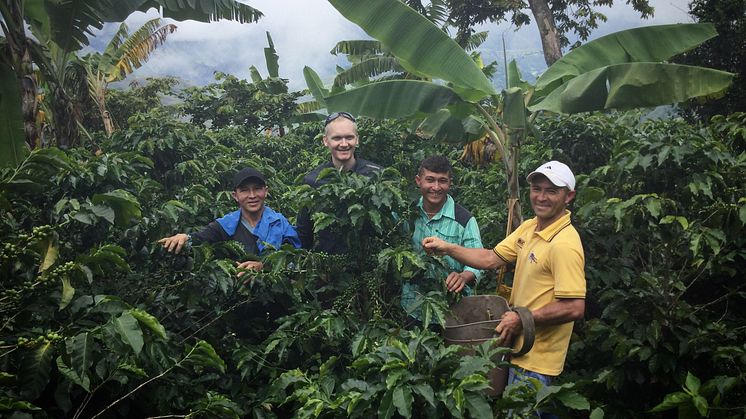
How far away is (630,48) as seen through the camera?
5160mm

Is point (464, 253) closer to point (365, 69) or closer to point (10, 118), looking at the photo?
point (10, 118)

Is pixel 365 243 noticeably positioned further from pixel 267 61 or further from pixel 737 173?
pixel 267 61

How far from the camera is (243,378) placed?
3223 mm

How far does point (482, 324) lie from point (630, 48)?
345cm

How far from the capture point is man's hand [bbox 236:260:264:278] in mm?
3285

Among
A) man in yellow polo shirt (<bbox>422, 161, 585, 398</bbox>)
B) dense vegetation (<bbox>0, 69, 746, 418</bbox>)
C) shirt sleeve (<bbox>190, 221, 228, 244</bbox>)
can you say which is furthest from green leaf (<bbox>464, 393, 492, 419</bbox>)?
shirt sleeve (<bbox>190, 221, 228, 244</bbox>)

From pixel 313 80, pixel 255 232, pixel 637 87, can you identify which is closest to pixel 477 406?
pixel 255 232

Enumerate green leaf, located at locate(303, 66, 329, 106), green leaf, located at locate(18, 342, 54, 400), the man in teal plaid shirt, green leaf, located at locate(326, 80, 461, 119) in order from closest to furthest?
1. green leaf, located at locate(18, 342, 54, 400)
2. the man in teal plaid shirt
3. green leaf, located at locate(326, 80, 461, 119)
4. green leaf, located at locate(303, 66, 329, 106)

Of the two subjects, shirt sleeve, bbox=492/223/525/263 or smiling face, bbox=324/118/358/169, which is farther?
smiling face, bbox=324/118/358/169

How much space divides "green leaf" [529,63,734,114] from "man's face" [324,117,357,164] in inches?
64.6

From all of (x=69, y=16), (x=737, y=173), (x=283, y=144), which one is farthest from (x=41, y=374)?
(x=283, y=144)

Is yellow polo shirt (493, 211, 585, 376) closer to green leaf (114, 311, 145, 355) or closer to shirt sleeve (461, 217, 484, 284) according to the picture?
shirt sleeve (461, 217, 484, 284)

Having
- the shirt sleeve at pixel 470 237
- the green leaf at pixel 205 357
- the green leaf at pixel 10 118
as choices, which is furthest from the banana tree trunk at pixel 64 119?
the shirt sleeve at pixel 470 237

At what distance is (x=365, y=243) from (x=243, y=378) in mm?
1071
